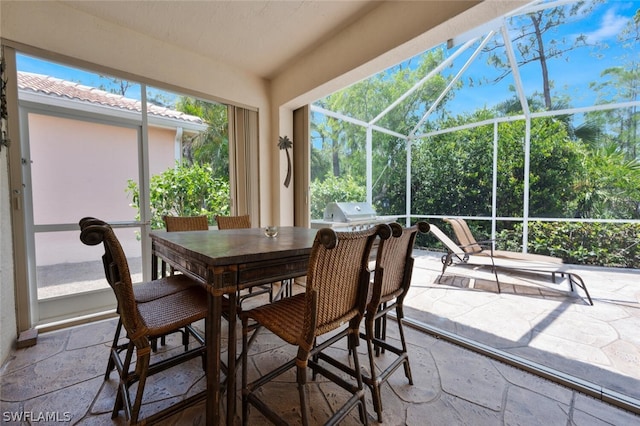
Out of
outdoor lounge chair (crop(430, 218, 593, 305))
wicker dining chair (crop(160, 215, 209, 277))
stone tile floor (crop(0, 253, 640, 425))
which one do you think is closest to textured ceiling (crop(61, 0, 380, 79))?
wicker dining chair (crop(160, 215, 209, 277))

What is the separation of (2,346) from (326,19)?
3.64m

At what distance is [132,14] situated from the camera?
91.8 inches

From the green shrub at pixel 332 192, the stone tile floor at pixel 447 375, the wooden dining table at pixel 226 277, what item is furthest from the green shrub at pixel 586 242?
the wooden dining table at pixel 226 277

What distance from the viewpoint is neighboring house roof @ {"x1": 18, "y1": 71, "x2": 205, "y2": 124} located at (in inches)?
87.7

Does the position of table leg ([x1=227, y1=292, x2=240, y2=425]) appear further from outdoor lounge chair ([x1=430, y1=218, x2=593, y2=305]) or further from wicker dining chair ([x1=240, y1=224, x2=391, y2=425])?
outdoor lounge chair ([x1=430, y1=218, x2=593, y2=305])

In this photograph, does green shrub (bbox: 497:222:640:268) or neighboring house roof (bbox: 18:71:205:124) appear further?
green shrub (bbox: 497:222:640:268)

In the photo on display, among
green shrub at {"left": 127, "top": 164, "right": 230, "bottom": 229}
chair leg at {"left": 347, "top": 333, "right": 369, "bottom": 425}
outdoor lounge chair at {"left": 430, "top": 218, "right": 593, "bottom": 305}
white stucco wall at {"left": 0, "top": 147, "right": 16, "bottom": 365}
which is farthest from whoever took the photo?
outdoor lounge chair at {"left": 430, "top": 218, "right": 593, "bottom": 305}

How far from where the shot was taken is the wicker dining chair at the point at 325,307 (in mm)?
1012

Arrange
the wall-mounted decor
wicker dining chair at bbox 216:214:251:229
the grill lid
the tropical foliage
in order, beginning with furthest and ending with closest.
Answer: the tropical foliage → the grill lid → the wall-mounted decor → wicker dining chair at bbox 216:214:251:229

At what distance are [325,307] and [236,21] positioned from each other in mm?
2728

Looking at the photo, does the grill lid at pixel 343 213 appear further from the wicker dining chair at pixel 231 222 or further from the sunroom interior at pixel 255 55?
the wicker dining chair at pixel 231 222

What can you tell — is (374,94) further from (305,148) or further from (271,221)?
(271,221)

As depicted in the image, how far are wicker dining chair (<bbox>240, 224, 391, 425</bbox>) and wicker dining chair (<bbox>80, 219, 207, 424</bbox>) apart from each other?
12.5 inches

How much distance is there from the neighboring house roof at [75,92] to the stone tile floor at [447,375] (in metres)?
2.13
